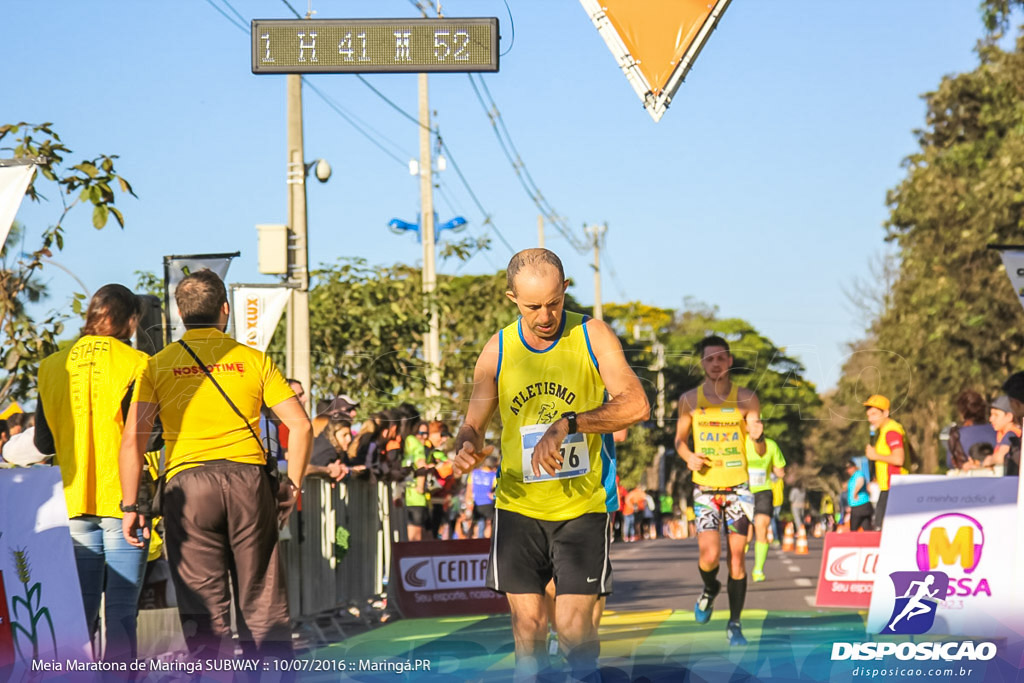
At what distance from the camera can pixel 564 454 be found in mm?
6145

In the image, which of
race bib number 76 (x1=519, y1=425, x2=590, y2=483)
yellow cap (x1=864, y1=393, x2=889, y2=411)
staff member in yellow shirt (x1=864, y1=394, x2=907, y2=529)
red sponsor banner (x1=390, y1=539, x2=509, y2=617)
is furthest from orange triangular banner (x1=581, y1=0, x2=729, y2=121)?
red sponsor banner (x1=390, y1=539, x2=509, y2=617)

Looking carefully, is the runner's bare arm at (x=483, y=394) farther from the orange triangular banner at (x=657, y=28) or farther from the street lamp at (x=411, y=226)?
the street lamp at (x=411, y=226)

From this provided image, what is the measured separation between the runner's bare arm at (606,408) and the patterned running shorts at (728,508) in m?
4.49

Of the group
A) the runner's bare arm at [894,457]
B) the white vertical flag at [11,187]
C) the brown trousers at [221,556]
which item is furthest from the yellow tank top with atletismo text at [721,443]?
the white vertical flag at [11,187]

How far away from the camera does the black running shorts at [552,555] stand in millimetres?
6133

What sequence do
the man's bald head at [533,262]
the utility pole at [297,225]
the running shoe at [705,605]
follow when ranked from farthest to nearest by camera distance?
the utility pole at [297,225] → the running shoe at [705,605] → the man's bald head at [533,262]

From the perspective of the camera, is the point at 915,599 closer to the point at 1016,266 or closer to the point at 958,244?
the point at 1016,266

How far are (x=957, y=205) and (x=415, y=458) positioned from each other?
13095 millimetres

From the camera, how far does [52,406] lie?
720 cm

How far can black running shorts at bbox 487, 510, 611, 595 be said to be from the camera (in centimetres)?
613

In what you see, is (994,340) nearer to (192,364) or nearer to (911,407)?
(911,407)

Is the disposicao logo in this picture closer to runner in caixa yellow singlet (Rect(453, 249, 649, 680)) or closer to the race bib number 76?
runner in caixa yellow singlet (Rect(453, 249, 649, 680))

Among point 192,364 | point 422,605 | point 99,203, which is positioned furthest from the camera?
point 422,605

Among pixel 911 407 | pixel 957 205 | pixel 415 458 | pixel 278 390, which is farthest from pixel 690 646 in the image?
pixel 911 407
